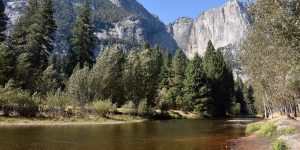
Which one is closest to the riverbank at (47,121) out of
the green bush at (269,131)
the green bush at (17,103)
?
the green bush at (17,103)

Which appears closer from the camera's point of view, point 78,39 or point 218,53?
point 78,39

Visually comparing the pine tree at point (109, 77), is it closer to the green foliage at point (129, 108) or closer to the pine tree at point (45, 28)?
the green foliage at point (129, 108)

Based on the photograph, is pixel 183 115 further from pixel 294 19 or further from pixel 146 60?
pixel 294 19

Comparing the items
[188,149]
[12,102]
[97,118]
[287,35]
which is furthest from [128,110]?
[287,35]

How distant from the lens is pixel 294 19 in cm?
2412

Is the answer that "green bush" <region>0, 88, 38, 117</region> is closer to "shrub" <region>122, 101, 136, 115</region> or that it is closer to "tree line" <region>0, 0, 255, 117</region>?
"tree line" <region>0, 0, 255, 117</region>

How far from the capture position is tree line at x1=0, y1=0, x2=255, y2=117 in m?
68.4

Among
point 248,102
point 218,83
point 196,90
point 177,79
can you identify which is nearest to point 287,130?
point 196,90

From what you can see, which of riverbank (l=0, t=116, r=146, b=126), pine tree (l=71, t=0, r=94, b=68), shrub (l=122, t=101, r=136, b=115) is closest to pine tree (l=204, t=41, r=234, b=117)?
shrub (l=122, t=101, r=136, b=115)

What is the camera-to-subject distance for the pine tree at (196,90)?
10788cm

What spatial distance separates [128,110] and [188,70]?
1494 inches

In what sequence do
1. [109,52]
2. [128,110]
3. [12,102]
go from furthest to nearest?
[109,52], [128,110], [12,102]

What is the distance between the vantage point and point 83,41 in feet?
357

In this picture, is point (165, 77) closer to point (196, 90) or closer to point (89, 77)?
point (196, 90)
